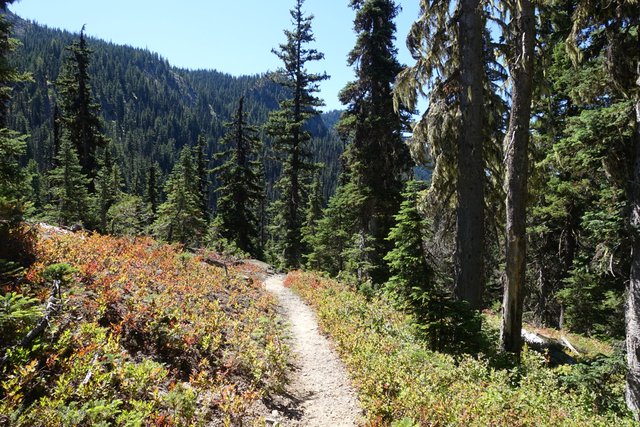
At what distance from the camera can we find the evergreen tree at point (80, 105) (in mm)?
30703

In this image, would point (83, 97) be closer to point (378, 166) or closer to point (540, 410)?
Result: point (378, 166)

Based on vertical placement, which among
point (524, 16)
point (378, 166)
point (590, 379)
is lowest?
point (590, 379)

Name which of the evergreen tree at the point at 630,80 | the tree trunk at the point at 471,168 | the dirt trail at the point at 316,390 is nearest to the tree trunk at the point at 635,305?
the evergreen tree at the point at 630,80

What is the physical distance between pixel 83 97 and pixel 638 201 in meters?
36.7

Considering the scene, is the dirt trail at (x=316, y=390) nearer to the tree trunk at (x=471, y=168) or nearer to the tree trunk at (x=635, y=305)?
the tree trunk at (x=471, y=168)

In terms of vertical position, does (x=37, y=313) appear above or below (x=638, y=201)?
below

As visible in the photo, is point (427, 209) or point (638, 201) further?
point (427, 209)

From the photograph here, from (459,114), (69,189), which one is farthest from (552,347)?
(69,189)

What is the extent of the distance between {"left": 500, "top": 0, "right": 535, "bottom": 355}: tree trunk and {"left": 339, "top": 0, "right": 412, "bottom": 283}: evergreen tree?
372 inches

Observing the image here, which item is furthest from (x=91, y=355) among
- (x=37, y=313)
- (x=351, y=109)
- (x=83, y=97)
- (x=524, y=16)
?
(x=83, y=97)

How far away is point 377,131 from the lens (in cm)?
1791

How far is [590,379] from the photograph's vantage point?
6.89 meters

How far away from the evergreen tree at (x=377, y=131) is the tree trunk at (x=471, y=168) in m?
8.53

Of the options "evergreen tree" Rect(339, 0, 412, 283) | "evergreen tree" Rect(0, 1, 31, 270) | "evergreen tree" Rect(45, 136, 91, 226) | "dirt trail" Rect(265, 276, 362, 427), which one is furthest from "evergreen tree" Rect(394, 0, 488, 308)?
"evergreen tree" Rect(45, 136, 91, 226)
